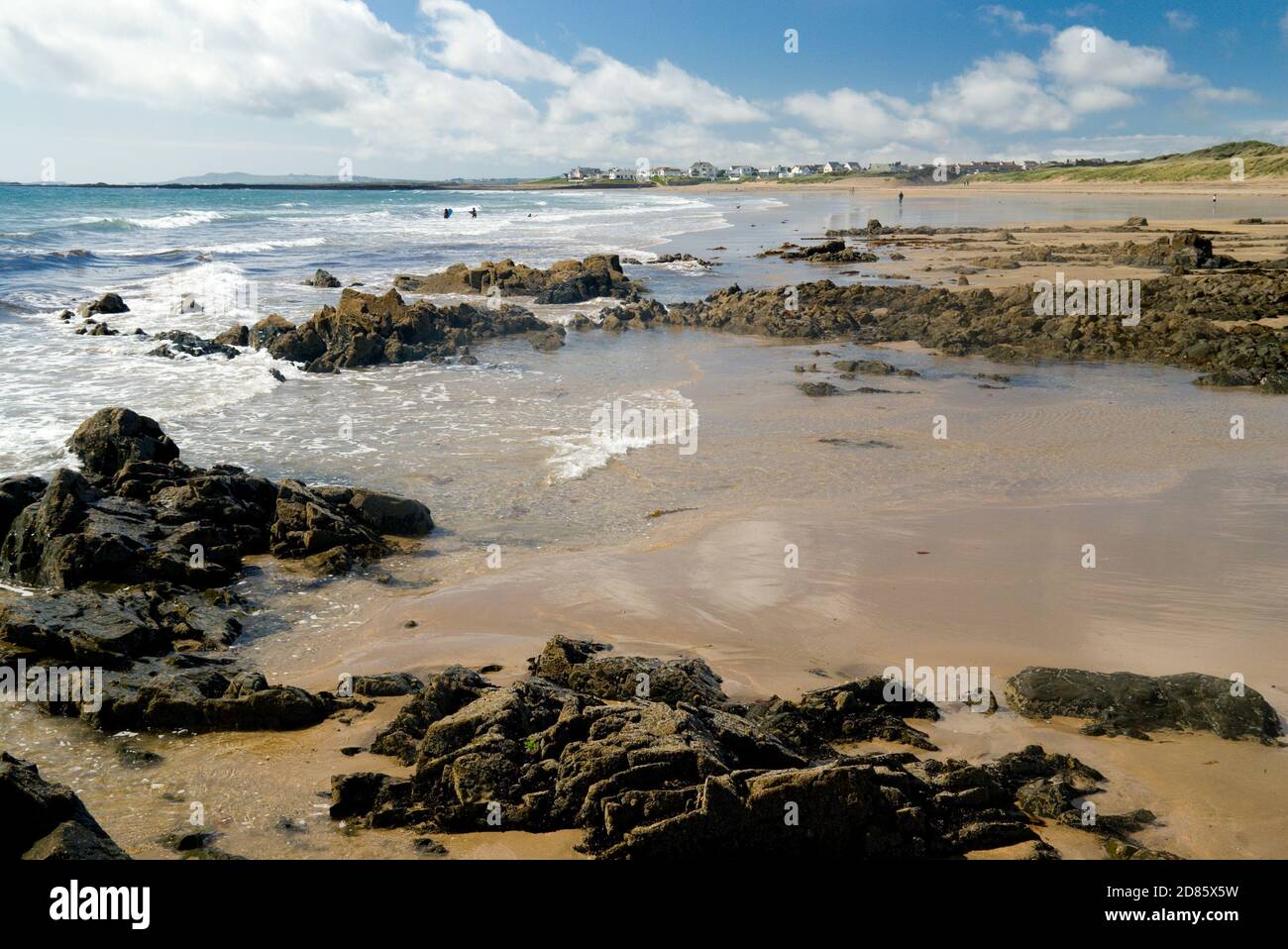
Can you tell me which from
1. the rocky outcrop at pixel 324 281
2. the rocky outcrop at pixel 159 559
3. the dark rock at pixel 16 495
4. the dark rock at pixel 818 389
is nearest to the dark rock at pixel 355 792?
the rocky outcrop at pixel 159 559

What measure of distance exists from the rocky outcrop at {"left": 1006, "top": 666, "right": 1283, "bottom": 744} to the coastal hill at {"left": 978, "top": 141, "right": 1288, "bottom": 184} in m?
87.7

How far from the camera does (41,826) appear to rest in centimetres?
372

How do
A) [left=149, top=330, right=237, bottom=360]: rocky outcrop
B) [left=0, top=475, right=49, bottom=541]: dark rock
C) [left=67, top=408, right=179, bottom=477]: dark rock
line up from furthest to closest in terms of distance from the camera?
[left=149, top=330, right=237, bottom=360]: rocky outcrop < [left=67, top=408, right=179, bottom=477]: dark rock < [left=0, top=475, right=49, bottom=541]: dark rock

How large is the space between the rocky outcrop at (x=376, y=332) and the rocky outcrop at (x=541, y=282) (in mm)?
5503

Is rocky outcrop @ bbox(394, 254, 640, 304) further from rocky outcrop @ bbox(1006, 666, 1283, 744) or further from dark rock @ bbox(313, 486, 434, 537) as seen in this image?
rocky outcrop @ bbox(1006, 666, 1283, 744)

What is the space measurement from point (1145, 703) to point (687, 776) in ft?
11.7

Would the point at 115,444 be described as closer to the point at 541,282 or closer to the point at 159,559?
the point at 159,559

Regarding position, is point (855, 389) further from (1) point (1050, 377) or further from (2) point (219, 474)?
(2) point (219, 474)

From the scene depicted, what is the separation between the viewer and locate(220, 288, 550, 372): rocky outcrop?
62.9 feet

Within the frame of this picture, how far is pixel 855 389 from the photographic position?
53.2 feet

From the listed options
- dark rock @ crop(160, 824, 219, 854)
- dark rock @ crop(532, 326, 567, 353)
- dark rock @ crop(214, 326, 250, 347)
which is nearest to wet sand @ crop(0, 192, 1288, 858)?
dark rock @ crop(160, 824, 219, 854)

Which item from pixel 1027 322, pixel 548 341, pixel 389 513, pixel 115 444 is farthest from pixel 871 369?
pixel 115 444

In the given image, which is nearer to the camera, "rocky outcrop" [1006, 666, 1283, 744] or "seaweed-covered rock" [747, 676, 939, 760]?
"seaweed-covered rock" [747, 676, 939, 760]
